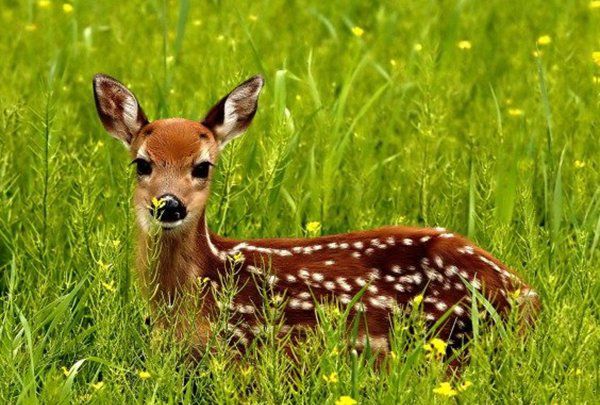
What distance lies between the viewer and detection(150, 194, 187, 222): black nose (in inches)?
216

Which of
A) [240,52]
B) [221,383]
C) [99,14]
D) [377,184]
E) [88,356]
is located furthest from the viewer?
[99,14]

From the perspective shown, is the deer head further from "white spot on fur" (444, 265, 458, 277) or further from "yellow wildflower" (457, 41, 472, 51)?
"yellow wildflower" (457, 41, 472, 51)

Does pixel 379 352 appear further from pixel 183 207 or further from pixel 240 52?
pixel 240 52

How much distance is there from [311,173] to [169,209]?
153 centimetres

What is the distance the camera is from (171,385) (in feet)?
16.4

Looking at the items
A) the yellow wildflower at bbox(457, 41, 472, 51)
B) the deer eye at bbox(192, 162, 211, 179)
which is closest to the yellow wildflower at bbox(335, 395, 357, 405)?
the deer eye at bbox(192, 162, 211, 179)

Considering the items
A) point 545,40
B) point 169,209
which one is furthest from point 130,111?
point 545,40

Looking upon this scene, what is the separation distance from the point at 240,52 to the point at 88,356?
3174 millimetres

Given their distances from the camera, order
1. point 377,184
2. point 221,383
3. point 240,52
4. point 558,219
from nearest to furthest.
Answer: point 221,383 → point 558,219 → point 377,184 → point 240,52

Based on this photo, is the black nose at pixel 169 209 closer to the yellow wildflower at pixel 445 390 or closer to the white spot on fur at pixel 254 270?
the white spot on fur at pixel 254 270

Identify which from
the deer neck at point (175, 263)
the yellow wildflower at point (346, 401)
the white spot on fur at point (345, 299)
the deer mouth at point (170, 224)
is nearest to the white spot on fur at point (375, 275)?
the white spot on fur at point (345, 299)

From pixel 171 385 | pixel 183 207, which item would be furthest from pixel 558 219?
pixel 171 385

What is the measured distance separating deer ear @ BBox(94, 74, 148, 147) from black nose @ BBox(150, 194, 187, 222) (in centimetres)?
53

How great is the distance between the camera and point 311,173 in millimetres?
6922
